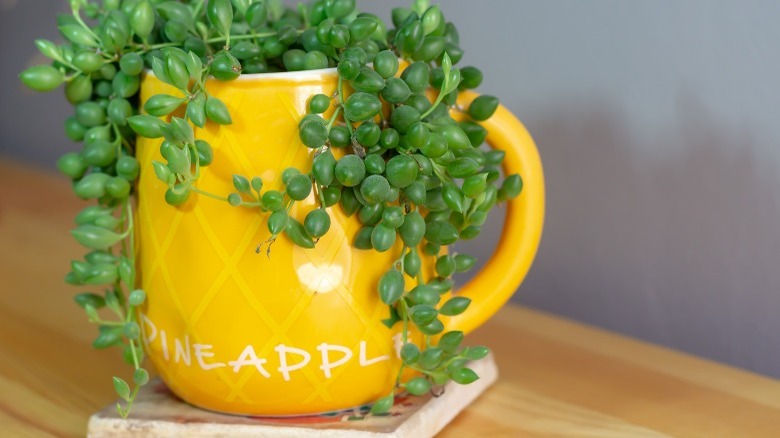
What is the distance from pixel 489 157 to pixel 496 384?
169 millimetres

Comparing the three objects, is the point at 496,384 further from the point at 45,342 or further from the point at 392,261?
the point at 45,342

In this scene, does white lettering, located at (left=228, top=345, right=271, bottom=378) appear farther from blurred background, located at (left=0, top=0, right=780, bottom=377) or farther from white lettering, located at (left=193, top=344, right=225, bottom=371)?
blurred background, located at (left=0, top=0, right=780, bottom=377)

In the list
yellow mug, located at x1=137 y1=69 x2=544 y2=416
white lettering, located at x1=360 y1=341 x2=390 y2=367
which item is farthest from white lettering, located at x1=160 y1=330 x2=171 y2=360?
white lettering, located at x1=360 y1=341 x2=390 y2=367

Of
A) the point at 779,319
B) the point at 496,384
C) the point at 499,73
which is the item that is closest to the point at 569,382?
the point at 496,384

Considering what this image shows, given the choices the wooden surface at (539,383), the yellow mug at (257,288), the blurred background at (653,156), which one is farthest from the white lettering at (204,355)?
the blurred background at (653,156)

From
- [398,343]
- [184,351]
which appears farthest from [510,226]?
[184,351]

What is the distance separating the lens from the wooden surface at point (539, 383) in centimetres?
61

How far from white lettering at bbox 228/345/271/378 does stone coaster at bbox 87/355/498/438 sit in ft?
0.11

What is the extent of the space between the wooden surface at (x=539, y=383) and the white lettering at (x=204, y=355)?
106 mm

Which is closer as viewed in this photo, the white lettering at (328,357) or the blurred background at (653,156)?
the white lettering at (328,357)

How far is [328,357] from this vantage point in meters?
0.55

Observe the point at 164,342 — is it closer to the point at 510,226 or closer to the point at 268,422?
the point at 268,422

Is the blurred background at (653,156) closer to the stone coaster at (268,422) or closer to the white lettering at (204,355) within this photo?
the stone coaster at (268,422)

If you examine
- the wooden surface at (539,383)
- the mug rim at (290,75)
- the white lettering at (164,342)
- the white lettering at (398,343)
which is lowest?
the wooden surface at (539,383)
